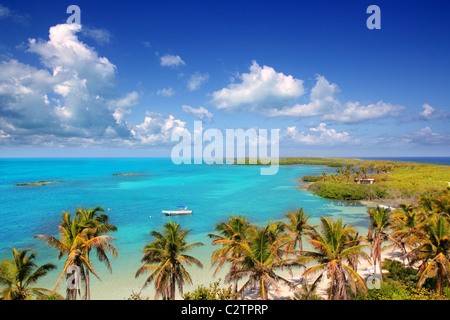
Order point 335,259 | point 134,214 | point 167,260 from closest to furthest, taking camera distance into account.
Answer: point 335,259, point 167,260, point 134,214

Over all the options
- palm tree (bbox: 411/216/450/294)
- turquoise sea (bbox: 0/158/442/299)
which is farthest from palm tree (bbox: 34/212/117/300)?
palm tree (bbox: 411/216/450/294)

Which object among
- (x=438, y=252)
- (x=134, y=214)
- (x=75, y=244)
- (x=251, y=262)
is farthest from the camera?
(x=134, y=214)

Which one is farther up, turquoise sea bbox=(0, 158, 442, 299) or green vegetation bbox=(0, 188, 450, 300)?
green vegetation bbox=(0, 188, 450, 300)

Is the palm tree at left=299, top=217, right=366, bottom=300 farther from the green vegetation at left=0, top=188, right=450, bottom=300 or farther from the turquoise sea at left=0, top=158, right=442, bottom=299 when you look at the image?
the turquoise sea at left=0, top=158, right=442, bottom=299

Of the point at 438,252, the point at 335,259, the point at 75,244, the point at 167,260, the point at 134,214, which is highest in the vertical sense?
the point at 75,244

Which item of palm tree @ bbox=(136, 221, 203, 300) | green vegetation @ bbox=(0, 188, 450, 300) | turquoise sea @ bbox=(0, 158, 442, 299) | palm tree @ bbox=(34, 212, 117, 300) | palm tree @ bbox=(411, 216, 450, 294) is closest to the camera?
green vegetation @ bbox=(0, 188, 450, 300)

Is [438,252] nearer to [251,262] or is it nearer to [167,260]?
[251,262]

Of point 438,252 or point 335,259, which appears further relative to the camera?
point 438,252

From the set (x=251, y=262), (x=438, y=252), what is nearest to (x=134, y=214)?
(x=251, y=262)

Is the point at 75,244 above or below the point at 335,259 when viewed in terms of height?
above

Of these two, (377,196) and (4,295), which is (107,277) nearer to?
(4,295)
